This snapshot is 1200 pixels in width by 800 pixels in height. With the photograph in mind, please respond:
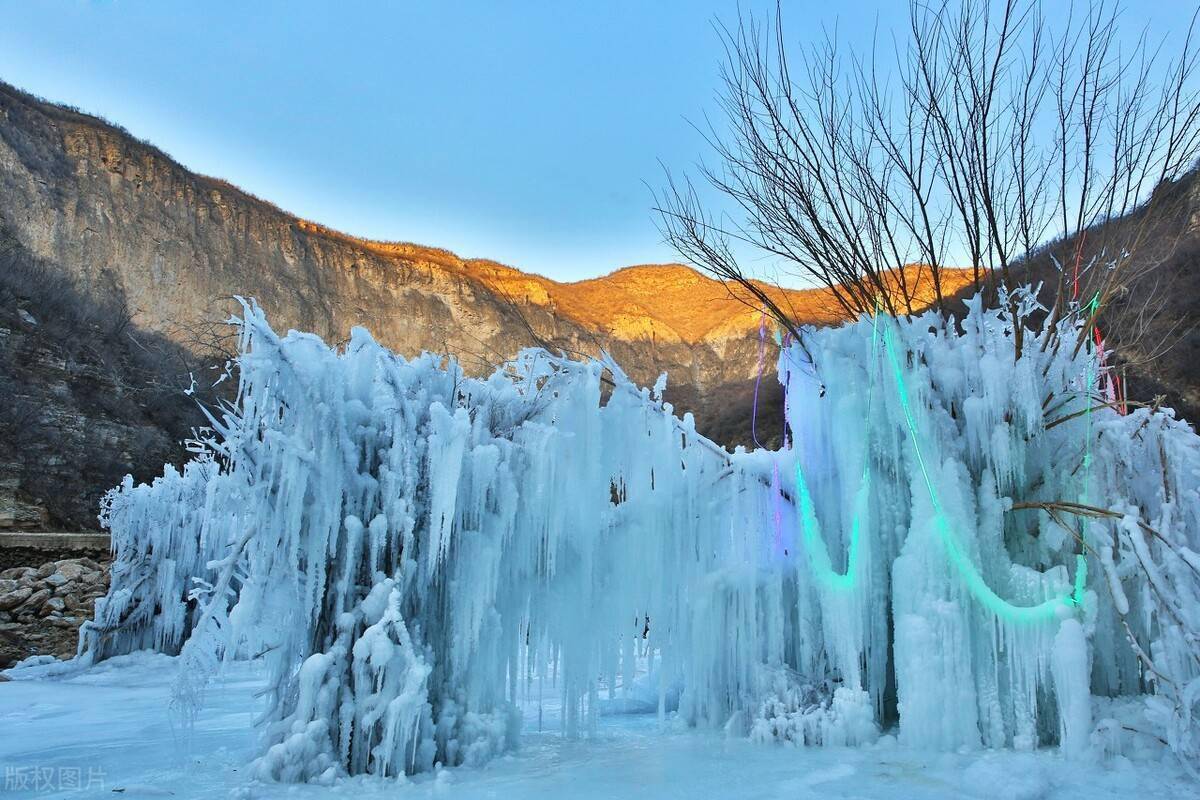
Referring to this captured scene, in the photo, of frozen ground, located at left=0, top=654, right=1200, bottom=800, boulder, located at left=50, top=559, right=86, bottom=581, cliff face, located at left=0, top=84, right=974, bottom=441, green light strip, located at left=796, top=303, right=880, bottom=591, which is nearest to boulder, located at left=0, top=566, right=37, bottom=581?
boulder, located at left=50, top=559, right=86, bottom=581

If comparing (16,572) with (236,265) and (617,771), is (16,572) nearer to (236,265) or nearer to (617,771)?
(617,771)

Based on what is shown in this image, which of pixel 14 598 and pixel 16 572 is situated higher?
pixel 16 572

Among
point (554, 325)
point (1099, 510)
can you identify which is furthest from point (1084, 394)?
point (554, 325)

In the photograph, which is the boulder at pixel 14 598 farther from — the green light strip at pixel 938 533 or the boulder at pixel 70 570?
the green light strip at pixel 938 533

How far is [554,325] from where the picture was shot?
4381cm

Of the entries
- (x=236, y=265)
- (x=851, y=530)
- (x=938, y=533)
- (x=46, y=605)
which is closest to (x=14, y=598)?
(x=46, y=605)

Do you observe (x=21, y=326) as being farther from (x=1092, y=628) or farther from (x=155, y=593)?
(x=1092, y=628)

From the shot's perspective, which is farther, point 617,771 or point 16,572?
point 16,572

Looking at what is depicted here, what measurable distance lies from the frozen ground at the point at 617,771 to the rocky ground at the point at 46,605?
8168mm

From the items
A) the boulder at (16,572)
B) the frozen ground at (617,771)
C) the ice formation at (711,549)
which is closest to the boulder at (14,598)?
the boulder at (16,572)

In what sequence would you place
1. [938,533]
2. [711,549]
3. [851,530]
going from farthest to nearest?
[711,549] → [851,530] → [938,533]

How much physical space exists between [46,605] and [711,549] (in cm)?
1383

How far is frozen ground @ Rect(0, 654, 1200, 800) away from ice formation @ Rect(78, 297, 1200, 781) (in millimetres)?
214

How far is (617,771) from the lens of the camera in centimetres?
410
